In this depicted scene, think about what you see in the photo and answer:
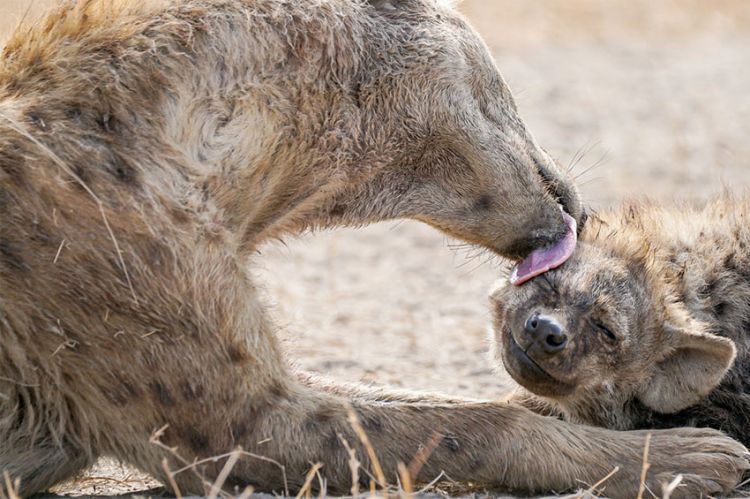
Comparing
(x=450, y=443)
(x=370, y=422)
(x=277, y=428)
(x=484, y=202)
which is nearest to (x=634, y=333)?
(x=484, y=202)

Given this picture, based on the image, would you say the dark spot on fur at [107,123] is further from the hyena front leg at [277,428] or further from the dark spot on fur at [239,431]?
the dark spot on fur at [239,431]

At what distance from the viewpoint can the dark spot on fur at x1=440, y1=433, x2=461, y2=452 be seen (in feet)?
9.83

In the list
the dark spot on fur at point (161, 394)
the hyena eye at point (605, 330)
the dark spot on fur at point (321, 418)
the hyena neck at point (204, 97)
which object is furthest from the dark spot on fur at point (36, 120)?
the hyena eye at point (605, 330)

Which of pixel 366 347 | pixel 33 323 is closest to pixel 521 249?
pixel 33 323

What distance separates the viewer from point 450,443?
9.84 ft

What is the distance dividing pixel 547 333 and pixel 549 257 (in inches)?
11.4

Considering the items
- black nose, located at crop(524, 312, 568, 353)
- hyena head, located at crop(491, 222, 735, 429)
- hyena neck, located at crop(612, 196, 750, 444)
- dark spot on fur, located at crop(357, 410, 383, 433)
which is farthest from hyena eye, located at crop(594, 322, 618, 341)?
dark spot on fur, located at crop(357, 410, 383, 433)

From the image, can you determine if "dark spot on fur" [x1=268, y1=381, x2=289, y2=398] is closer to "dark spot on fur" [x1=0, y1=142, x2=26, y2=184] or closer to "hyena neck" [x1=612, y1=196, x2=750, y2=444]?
"dark spot on fur" [x1=0, y1=142, x2=26, y2=184]

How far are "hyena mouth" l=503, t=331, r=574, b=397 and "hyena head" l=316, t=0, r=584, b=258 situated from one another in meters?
0.29

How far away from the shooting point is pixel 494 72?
11.2 feet

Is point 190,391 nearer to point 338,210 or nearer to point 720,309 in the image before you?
point 338,210

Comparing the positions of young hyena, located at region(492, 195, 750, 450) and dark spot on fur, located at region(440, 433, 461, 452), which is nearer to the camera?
dark spot on fur, located at region(440, 433, 461, 452)

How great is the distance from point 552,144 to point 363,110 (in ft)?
15.0

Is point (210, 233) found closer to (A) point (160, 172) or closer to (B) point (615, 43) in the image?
(A) point (160, 172)
